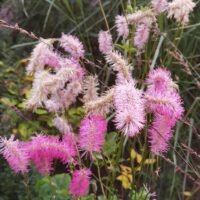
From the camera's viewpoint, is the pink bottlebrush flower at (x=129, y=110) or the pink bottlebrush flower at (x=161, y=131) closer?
the pink bottlebrush flower at (x=129, y=110)

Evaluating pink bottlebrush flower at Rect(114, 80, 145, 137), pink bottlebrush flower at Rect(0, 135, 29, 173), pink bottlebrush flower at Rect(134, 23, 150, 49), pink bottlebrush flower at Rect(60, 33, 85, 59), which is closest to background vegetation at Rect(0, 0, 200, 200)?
pink bottlebrush flower at Rect(134, 23, 150, 49)

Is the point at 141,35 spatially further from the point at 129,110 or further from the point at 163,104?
the point at 129,110

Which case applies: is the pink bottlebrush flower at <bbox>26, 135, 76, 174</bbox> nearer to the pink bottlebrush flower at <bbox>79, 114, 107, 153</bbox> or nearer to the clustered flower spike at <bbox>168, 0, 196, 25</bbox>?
the pink bottlebrush flower at <bbox>79, 114, 107, 153</bbox>

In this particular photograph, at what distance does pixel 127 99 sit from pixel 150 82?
11.1 inches

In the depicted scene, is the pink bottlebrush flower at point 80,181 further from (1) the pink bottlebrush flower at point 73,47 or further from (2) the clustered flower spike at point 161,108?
(1) the pink bottlebrush flower at point 73,47

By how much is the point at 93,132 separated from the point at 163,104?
0.21m

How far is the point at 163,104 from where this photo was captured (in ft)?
5.57

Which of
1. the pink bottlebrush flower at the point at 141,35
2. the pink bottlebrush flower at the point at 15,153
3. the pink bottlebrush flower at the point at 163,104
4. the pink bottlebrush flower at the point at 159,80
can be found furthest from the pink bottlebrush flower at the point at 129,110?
the pink bottlebrush flower at the point at 141,35

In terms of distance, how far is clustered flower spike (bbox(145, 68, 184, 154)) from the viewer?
1.70 metres

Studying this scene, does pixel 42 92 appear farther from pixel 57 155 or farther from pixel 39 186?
pixel 39 186

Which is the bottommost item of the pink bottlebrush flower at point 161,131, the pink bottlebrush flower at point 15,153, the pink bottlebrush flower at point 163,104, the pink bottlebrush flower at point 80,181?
the pink bottlebrush flower at point 80,181

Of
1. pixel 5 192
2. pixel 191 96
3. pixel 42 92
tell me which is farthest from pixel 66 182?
pixel 191 96

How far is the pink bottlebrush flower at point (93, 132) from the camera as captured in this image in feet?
5.51

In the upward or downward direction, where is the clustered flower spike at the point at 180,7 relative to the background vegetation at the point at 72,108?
upward
